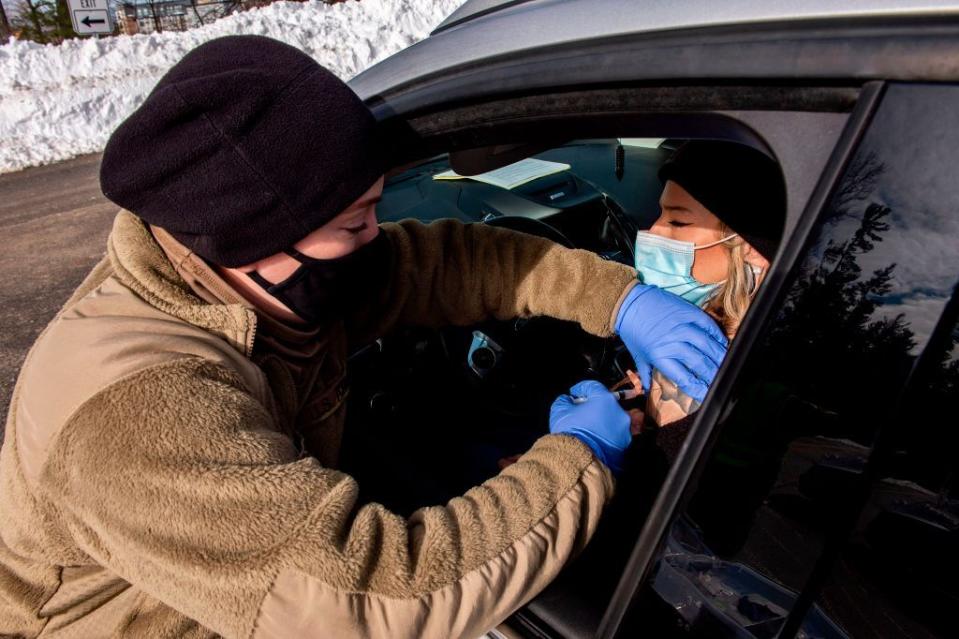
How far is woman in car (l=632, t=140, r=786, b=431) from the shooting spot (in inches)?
62.2

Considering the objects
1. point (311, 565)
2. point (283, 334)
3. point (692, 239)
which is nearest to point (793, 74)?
point (311, 565)

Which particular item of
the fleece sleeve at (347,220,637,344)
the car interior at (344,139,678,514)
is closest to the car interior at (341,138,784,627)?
the car interior at (344,139,678,514)

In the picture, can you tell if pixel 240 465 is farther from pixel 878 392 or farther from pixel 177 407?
pixel 878 392

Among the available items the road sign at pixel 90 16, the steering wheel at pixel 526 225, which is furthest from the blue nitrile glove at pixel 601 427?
the road sign at pixel 90 16

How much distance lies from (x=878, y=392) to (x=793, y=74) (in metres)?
0.37

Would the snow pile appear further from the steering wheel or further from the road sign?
the steering wheel

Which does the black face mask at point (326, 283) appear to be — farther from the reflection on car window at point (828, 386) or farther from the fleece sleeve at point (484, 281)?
the reflection on car window at point (828, 386)

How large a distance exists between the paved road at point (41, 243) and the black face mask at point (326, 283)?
2.82 metres

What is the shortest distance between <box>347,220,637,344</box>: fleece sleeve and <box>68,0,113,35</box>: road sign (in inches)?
505

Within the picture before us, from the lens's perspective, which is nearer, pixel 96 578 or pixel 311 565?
pixel 311 565

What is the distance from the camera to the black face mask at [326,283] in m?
1.26

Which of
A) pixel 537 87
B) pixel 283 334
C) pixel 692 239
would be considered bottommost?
pixel 283 334

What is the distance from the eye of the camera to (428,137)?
50.1 inches

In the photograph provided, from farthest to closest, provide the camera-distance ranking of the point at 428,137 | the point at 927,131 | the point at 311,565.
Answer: the point at 428,137
the point at 311,565
the point at 927,131
